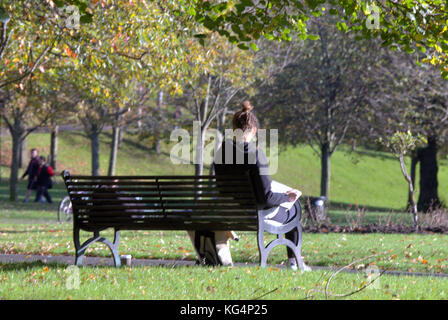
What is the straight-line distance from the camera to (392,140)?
51.3 feet

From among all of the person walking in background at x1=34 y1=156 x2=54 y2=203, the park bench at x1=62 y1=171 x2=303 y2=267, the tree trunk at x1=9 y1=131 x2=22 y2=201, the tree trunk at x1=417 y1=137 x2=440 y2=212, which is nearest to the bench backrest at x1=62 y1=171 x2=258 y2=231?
the park bench at x1=62 y1=171 x2=303 y2=267

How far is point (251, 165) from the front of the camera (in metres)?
7.00

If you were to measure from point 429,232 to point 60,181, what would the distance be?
29.8m

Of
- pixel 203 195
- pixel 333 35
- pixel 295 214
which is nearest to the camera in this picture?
pixel 203 195

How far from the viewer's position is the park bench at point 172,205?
7.01 metres

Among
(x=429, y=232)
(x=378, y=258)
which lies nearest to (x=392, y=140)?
(x=429, y=232)

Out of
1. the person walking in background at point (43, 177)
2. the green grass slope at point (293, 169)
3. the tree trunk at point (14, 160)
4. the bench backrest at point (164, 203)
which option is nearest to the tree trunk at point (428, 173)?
the green grass slope at point (293, 169)

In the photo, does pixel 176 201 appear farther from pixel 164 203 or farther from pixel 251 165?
pixel 251 165

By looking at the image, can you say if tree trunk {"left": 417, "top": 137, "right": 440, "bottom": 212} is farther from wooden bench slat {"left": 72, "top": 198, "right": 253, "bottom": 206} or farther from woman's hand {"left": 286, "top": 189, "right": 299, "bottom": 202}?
wooden bench slat {"left": 72, "top": 198, "right": 253, "bottom": 206}

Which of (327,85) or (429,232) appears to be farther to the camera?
(327,85)

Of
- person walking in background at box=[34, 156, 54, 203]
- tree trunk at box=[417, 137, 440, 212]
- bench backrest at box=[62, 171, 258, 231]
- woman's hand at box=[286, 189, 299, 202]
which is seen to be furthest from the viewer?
tree trunk at box=[417, 137, 440, 212]

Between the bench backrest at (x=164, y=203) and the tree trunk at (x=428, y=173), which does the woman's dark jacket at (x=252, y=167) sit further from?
the tree trunk at (x=428, y=173)

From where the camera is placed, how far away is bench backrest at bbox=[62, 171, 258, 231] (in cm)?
703
